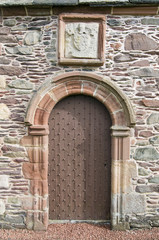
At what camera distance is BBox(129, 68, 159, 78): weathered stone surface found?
3812 mm

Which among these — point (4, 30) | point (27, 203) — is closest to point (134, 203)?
point (27, 203)

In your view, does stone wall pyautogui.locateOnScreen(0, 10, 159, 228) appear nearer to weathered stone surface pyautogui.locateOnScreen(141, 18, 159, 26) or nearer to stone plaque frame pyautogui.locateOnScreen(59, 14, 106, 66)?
weathered stone surface pyautogui.locateOnScreen(141, 18, 159, 26)

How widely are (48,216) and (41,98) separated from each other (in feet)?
7.83

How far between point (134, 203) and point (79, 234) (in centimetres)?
118

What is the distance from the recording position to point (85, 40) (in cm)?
377

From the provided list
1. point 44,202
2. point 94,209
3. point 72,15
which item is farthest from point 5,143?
point 72,15

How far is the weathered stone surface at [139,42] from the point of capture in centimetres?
381

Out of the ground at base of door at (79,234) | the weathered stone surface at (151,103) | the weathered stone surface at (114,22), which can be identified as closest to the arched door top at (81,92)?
the weathered stone surface at (151,103)

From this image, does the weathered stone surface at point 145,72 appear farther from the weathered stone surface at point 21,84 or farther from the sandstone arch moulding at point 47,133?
the weathered stone surface at point 21,84

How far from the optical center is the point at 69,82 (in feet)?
12.5

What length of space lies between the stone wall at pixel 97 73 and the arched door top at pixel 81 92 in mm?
159

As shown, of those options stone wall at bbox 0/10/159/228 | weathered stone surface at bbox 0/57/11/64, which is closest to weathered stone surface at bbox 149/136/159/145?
stone wall at bbox 0/10/159/228

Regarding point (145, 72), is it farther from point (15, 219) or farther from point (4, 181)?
point (15, 219)

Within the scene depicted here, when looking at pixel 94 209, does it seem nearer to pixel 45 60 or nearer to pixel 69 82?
pixel 69 82
